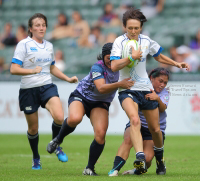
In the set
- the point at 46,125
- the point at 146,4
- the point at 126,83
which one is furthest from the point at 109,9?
the point at 126,83

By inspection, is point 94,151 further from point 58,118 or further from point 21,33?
point 21,33

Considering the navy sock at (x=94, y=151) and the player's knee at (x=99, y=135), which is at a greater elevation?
the player's knee at (x=99, y=135)

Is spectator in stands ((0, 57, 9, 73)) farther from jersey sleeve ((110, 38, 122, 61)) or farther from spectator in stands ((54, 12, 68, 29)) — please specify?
jersey sleeve ((110, 38, 122, 61))

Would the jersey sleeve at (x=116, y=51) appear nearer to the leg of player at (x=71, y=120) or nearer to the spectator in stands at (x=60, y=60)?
the leg of player at (x=71, y=120)

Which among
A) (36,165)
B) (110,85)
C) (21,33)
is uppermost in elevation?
(21,33)

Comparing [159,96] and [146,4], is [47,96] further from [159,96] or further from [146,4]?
[146,4]

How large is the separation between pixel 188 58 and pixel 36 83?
9.38 metres

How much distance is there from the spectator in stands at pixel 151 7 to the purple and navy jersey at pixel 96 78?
12.5 m

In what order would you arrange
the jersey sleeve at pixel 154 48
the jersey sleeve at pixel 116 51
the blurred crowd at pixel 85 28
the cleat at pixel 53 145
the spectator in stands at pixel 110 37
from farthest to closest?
the blurred crowd at pixel 85 28
the spectator in stands at pixel 110 37
the cleat at pixel 53 145
the jersey sleeve at pixel 154 48
the jersey sleeve at pixel 116 51

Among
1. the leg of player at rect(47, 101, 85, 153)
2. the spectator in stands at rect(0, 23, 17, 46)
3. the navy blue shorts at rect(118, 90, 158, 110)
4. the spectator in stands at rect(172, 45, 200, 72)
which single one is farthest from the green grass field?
the spectator in stands at rect(0, 23, 17, 46)

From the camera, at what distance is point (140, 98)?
232 inches

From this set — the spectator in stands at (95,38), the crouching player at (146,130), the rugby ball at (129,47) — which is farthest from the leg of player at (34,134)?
the spectator in stands at (95,38)

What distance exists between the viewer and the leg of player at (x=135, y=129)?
17.7ft

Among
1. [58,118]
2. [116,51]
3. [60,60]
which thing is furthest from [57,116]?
[60,60]
